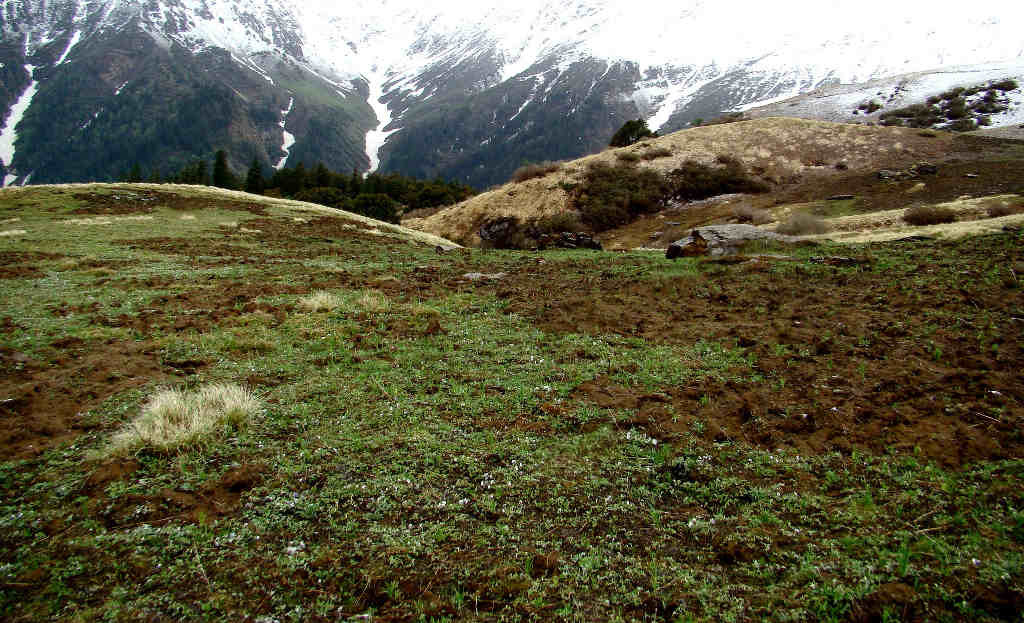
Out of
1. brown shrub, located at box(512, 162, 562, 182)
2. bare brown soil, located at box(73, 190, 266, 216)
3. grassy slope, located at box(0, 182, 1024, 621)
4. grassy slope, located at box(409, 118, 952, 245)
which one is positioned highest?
bare brown soil, located at box(73, 190, 266, 216)

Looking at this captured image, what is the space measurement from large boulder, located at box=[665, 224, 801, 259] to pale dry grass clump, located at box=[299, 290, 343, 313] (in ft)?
49.6

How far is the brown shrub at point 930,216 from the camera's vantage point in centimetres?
2353

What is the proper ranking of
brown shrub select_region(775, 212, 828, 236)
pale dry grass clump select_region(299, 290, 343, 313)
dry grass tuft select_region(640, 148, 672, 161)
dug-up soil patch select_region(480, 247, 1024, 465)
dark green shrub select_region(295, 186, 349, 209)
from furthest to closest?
dark green shrub select_region(295, 186, 349, 209) < dry grass tuft select_region(640, 148, 672, 161) < brown shrub select_region(775, 212, 828, 236) < pale dry grass clump select_region(299, 290, 343, 313) < dug-up soil patch select_region(480, 247, 1024, 465)

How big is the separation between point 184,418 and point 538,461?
18.0 ft

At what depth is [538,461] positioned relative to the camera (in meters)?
6.57

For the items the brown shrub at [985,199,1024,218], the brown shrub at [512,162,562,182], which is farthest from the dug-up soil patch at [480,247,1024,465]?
the brown shrub at [512,162,562,182]

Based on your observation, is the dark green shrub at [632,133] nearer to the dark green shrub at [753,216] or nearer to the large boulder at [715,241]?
the dark green shrub at [753,216]

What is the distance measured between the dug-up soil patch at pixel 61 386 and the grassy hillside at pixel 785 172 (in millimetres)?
33505

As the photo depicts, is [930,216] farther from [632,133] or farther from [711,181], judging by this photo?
[632,133]

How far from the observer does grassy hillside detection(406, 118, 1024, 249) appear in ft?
111

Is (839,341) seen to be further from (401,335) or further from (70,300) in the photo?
(70,300)

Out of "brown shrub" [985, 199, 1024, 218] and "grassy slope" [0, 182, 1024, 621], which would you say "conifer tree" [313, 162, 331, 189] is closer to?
"grassy slope" [0, 182, 1024, 621]

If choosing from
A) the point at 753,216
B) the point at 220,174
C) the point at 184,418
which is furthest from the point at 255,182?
the point at 184,418

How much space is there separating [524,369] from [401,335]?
3.79 metres
